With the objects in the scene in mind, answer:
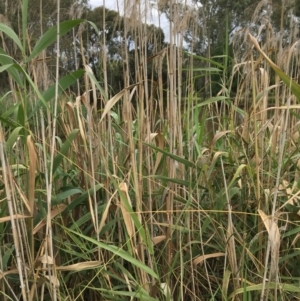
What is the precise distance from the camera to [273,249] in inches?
37.3

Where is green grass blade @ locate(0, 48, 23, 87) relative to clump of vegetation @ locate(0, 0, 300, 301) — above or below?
above

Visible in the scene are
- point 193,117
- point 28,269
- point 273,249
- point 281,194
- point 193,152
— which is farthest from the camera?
point 193,117

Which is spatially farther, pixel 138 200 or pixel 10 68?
pixel 138 200

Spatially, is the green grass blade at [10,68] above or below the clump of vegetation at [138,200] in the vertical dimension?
above

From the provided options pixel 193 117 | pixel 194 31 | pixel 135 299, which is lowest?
pixel 135 299

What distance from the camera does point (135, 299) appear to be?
43.7 inches

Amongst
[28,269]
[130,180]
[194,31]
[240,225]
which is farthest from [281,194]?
[28,269]

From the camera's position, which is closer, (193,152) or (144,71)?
(144,71)

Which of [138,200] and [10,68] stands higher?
[10,68]

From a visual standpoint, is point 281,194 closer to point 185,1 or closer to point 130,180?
point 130,180

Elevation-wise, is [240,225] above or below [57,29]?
below

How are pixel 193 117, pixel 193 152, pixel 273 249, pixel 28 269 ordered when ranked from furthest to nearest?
pixel 193 117, pixel 193 152, pixel 28 269, pixel 273 249

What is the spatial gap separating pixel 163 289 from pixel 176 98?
566 mm

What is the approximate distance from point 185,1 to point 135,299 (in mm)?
851
